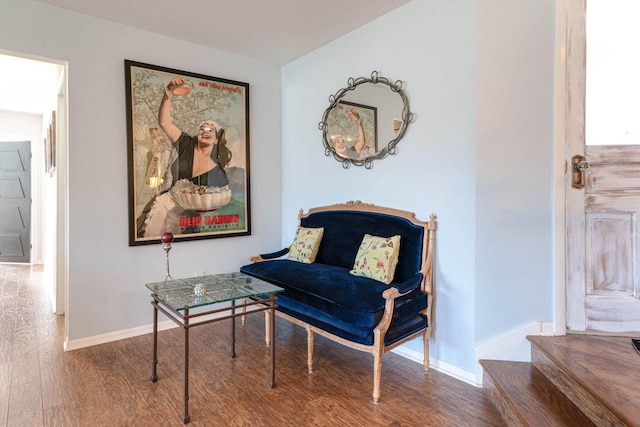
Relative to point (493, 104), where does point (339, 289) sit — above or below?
below

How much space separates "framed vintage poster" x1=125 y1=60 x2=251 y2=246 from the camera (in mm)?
3133

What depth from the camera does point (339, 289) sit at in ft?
7.79

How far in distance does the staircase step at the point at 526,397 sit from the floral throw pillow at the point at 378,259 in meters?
0.82

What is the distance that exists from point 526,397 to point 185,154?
10.5 ft

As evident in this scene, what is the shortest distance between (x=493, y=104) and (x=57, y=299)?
14.2 ft

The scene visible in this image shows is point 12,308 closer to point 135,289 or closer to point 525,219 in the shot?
point 135,289

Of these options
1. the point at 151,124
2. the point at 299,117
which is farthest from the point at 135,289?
the point at 299,117

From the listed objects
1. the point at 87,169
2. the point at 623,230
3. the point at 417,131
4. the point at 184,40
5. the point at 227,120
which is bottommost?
the point at 623,230

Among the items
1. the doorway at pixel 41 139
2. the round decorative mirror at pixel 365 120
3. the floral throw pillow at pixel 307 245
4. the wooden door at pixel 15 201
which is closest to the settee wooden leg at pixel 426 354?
the floral throw pillow at pixel 307 245

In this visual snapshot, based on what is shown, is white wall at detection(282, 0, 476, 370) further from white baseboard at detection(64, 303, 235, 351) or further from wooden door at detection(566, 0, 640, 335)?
white baseboard at detection(64, 303, 235, 351)

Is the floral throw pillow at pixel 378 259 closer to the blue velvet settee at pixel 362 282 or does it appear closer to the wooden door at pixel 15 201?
the blue velvet settee at pixel 362 282

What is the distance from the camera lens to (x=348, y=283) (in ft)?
8.10

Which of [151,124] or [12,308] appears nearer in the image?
[151,124]

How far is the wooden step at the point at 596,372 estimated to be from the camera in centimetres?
155
